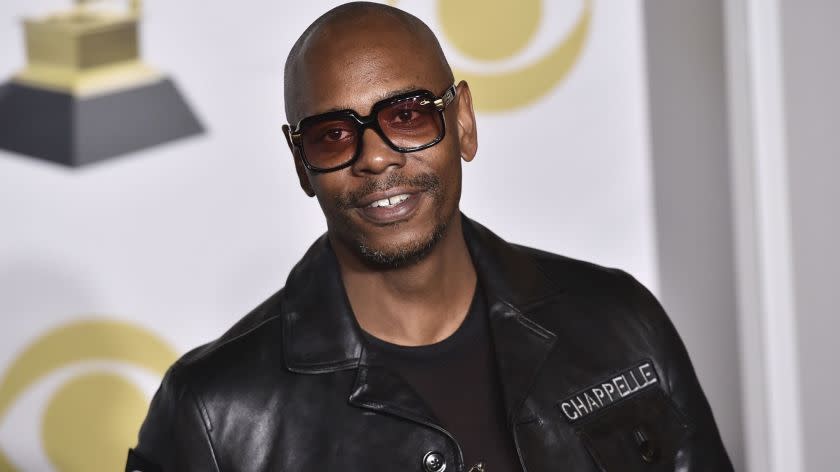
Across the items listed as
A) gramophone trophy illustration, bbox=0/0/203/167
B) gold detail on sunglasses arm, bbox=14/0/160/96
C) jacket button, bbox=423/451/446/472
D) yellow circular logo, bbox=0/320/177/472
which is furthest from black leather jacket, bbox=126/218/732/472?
gold detail on sunglasses arm, bbox=14/0/160/96

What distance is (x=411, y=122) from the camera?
1954mm

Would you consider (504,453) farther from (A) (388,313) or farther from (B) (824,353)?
(B) (824,353)

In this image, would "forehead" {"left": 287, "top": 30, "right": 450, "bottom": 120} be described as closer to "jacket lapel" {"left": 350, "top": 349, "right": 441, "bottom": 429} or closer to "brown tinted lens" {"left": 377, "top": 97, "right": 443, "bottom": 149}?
"brown tinted lens" {"left": 377, "top": 97, "right": 443, "bottom": 149}

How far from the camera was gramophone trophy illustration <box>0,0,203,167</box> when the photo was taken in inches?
136

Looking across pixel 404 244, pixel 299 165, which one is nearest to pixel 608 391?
pixel 404 244

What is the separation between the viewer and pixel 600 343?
212 cm

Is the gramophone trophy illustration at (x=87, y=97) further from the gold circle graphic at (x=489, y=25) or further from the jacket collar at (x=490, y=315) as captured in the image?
the jacket collar at (x=490, y=315)

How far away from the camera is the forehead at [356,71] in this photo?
1947mm

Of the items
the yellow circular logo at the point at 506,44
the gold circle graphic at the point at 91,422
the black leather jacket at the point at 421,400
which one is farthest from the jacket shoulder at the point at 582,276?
the gold circle graphic at the point at 91,422

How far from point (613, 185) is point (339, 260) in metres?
1.61

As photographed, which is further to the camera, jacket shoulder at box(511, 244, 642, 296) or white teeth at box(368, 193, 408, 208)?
jacket shoulder at box(511, 244, 642, 296)

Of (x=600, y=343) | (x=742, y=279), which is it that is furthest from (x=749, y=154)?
(x=600, y=343)

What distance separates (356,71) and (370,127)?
4.0 inches

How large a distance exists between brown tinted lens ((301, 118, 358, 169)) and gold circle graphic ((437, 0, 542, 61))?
1582 mm
